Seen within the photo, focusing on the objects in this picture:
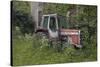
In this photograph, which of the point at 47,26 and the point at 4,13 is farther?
the point at 47,26

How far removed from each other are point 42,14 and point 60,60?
56 centimetres

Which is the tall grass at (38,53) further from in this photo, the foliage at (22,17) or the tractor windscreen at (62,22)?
the tractor windscreen at (62,22)

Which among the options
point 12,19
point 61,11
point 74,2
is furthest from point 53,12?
point 12,19

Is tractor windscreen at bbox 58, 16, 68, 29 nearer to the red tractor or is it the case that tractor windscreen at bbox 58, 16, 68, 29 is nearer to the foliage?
the red tractor

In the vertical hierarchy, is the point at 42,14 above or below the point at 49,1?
below

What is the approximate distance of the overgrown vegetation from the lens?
2.15 metres

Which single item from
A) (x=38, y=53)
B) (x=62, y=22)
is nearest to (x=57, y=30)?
(x=62, y=22)

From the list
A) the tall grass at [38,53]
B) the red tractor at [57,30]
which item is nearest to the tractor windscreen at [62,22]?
the red tractor at [57,30]

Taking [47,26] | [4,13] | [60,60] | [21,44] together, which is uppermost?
[4,13]

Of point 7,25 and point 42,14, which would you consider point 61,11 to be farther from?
point 7,25

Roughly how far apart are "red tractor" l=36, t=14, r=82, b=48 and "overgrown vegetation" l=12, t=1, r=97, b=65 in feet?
0.19

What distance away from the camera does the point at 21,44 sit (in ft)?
7.07

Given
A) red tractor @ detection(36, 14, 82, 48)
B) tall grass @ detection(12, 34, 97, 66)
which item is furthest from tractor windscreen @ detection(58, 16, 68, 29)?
tall grass @ detection(12, 34, 97, 66)

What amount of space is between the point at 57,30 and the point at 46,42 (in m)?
0.19
